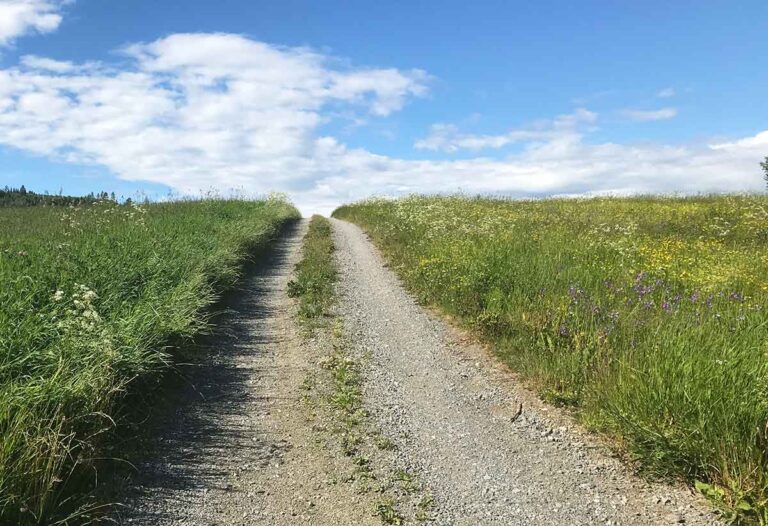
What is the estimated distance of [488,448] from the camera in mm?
5113

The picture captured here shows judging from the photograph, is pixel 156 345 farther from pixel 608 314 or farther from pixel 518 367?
pixel 608 314

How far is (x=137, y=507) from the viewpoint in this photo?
4023mm

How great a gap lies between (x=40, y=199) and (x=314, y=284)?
21571mm

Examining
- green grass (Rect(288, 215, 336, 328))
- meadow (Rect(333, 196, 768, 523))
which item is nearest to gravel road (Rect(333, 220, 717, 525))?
meadow (Rect(333, 196, 768, 523))

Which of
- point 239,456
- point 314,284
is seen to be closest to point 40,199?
point 314,284

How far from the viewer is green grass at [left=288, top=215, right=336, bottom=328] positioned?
32.7ft

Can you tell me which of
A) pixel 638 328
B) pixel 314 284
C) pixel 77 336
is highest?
pixel 77 336

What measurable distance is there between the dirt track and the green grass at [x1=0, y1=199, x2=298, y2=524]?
58 cm

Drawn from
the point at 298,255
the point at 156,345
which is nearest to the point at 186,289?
A: the point at 156,345

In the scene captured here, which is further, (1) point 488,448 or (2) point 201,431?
(2) point 201,431

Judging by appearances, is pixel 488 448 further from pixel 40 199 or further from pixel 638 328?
pixel 40 199

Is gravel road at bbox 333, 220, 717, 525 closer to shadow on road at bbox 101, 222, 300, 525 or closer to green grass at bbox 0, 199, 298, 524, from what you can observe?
shadow on road at bbox 101, 222, 300, 525

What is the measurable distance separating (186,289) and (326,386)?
335 cm

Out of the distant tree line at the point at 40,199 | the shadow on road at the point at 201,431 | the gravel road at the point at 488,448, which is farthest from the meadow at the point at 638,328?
the distant tree line at the point at 40,199
